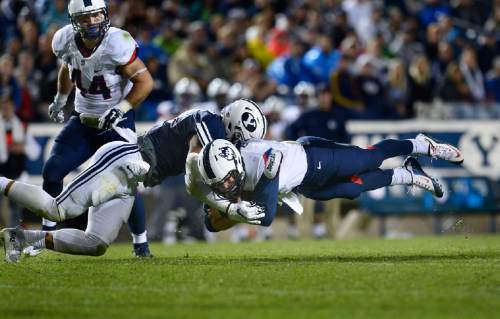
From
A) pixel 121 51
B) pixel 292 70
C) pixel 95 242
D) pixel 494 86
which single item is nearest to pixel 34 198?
pixel 95 242

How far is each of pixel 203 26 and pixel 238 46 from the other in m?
0.58

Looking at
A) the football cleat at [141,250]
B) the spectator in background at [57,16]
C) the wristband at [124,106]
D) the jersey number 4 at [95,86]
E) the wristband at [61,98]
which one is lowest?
the football cleat at [141,250]

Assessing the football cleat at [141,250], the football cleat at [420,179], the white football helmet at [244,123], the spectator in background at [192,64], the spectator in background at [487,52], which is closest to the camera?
the white football helmet at [244,123]

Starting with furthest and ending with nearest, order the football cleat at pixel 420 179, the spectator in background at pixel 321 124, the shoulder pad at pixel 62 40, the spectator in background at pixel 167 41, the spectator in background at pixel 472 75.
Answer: the spectator in background at pixel 472 75 → the spectator in background at pixel 167 41 → the spectator in background at pixel 321 124 → the football cleat at pixel 420 179 → the shoulder pad at pixel 62 40

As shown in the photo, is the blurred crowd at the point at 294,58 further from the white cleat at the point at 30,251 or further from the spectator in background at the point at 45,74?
the white cleat at the point at 30,251

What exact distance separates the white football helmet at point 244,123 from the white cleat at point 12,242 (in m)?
1.80

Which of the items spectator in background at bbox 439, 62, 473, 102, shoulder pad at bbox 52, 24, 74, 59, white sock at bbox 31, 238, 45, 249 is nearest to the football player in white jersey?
white sock at bbox 31, 238, 45, 249

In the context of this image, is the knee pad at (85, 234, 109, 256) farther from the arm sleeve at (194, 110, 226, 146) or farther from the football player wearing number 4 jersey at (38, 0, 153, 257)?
the arm sleeve at (194, 110, 226, 146)

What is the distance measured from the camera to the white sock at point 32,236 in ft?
25.9

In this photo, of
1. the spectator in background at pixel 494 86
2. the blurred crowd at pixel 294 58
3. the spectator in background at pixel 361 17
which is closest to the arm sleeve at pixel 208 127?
the blurred crowd at pixel 294 58

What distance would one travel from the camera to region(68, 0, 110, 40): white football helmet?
8625mm

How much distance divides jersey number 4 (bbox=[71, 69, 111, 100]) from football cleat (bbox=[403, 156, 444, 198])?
2.56m

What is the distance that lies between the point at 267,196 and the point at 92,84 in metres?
1.81

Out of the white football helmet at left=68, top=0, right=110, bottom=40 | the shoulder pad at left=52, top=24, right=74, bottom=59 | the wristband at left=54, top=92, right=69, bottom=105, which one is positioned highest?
the white football helmet at left=68, top=0, right=110, bottom=40
